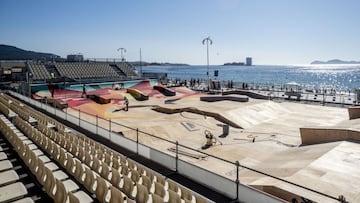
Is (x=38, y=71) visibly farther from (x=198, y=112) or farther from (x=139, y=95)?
(x=198, y=112)

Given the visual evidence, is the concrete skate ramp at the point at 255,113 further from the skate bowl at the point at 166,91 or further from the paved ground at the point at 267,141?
the skate bowl at the point at 166,91

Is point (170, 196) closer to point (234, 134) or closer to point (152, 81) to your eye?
point (234, 134)

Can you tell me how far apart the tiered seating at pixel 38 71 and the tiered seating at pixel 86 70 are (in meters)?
2.72

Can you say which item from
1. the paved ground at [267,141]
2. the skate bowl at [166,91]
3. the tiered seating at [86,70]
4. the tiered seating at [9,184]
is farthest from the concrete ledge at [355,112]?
the tiered seating at [86,70]

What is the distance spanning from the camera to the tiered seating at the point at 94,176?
271 inches

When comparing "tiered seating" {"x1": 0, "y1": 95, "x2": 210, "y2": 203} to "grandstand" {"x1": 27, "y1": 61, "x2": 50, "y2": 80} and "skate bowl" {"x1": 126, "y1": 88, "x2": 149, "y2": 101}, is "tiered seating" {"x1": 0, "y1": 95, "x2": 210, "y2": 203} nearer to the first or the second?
"skate bowl" {"x1": 126, "y1": 88, "x2": 149, "y2": 101}

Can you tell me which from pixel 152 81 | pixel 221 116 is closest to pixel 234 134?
pixel 221 116

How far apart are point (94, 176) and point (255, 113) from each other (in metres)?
20.2

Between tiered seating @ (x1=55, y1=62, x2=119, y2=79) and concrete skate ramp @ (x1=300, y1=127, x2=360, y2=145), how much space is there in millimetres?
43890

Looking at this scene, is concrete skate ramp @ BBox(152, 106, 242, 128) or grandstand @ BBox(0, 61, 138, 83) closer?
concrete skate ramp @ BBox(152, 106, 242, 128)

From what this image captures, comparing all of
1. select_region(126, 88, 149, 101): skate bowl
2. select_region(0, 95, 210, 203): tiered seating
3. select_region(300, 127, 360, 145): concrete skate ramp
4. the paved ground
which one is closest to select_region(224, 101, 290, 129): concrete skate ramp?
the paved ground

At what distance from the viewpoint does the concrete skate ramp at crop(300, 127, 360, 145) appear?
14.2 m

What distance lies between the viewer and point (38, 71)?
156ft

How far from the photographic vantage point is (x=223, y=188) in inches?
336
